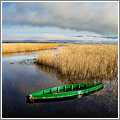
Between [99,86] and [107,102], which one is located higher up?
[99,86]

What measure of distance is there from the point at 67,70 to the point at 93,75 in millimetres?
2129

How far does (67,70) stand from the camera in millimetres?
9844

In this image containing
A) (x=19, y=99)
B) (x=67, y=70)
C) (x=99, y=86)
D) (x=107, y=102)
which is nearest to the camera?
(x=107, y=102)

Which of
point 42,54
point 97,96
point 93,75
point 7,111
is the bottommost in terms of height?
point 7,111

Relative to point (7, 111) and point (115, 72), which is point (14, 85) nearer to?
point (7, 111)

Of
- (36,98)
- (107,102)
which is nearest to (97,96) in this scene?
(107,102)

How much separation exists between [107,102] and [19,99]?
4.28 meters

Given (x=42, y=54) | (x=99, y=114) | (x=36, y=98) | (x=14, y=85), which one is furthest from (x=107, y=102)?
(x=42, y=54)

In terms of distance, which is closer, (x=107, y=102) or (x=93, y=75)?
(x=107, y=102)

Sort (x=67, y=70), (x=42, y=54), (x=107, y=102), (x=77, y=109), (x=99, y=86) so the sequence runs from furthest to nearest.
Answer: (x=42, y=54), (x=67, y=70), (x=99, y=86), (x=107, y=102), (x=77, y=109)

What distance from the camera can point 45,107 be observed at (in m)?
5.27

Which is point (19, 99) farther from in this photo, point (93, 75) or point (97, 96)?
point (93, 75)

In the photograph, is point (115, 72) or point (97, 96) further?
point (115, 72)

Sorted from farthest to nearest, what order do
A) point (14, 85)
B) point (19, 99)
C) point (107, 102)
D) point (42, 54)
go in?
point (42, 54) < point (14, 85) < point (19, 99) < point (107, 102)
